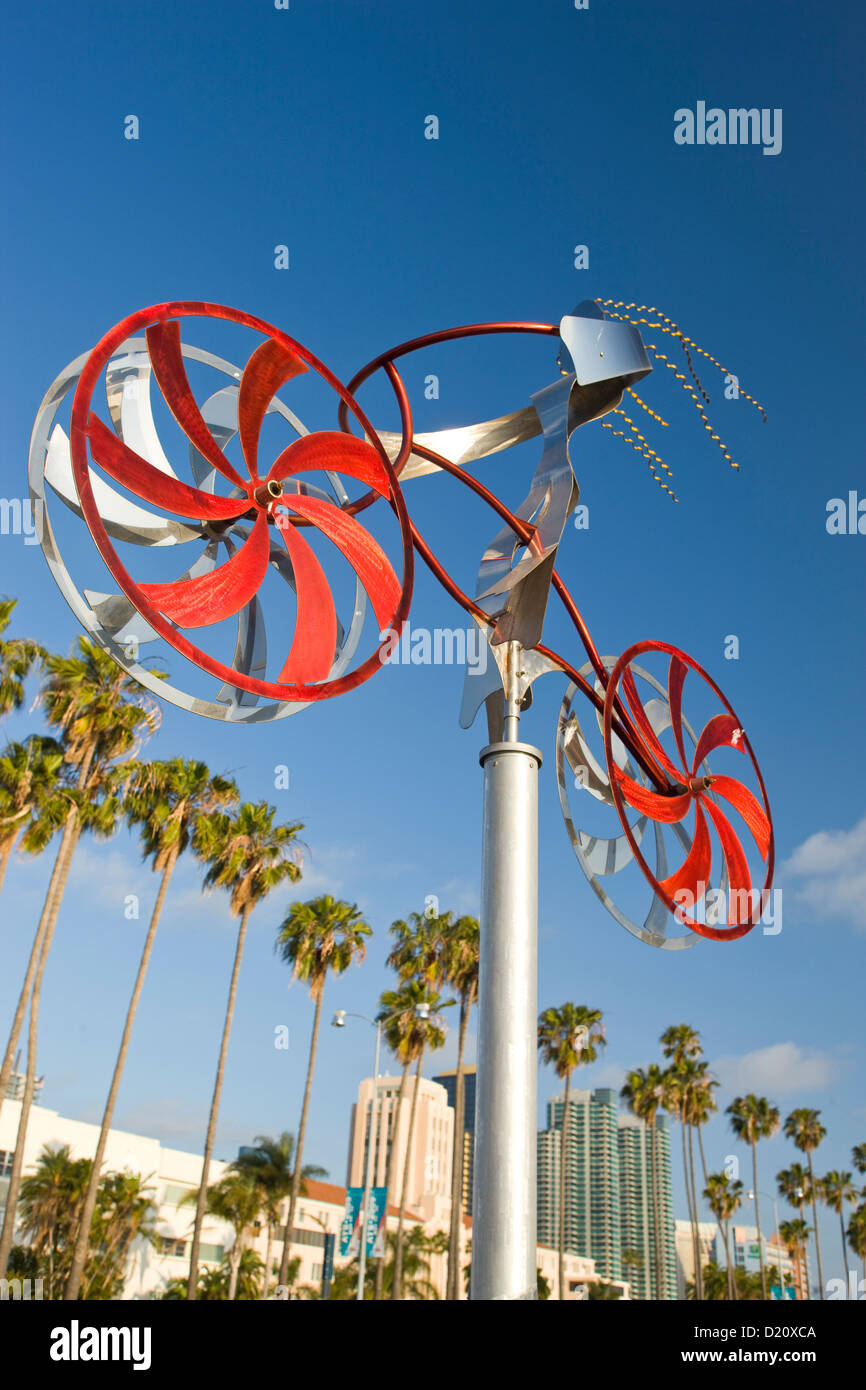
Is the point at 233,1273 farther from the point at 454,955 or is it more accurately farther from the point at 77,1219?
the point at 454,955

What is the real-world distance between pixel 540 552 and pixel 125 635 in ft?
12.7

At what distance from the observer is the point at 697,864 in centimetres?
1305

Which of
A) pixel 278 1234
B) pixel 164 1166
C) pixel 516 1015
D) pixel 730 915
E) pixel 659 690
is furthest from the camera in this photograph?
pixel 278 1234

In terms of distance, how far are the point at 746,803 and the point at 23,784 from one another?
20.0 m

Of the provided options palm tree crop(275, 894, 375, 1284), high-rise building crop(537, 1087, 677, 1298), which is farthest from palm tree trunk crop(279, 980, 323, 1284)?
high-rise building crop(537, 1087, 677, 1298)

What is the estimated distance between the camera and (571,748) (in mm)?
12805

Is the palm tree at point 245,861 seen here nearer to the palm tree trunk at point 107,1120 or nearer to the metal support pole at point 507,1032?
the palm tree trunk at point 107,1120

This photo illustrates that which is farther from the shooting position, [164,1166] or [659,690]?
[164,1166]

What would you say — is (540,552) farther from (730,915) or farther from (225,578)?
(730,915)

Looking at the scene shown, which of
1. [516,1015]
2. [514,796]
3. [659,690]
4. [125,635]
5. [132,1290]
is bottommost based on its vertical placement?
[132,1290]

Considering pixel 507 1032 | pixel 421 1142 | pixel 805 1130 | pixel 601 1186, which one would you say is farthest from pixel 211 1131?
pixel 601 1186

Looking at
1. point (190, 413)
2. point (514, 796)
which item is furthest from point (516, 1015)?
point (190, 413)

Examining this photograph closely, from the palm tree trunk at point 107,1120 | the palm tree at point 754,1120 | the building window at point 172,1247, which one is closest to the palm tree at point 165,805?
the palm tree trunk at point 107,1120
